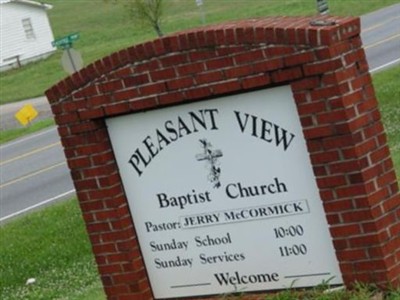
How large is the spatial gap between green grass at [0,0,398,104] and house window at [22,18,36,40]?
1.53m

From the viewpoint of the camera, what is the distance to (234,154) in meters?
7.21

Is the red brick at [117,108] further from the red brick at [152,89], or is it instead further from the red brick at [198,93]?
the red brick at [198,93]

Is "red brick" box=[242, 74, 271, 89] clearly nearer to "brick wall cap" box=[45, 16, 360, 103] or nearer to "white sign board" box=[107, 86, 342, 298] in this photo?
"white sign board" box=[107, 86, 342, 298]

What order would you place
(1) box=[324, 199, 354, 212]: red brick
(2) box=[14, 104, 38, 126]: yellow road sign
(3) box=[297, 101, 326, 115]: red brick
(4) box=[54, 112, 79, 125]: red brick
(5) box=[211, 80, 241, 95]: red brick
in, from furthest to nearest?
(2) box=[14, 104, 38, 126]: yellow road sign → (4) box=[54, 112, 79, 125]: red brick → (5) box=[211, 80, 241, 95]: red brick → (1) box=[324, 199, 354, 212]: red brick → (3) box=[297, 101, 326, 115]: red brick

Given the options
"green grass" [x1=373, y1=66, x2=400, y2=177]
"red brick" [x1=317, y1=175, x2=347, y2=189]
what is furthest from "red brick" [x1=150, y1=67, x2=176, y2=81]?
"green grass" [x1=373, y1=66, x2=400, y2=177]

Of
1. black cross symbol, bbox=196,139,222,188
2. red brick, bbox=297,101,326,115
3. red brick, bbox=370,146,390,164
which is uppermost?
red brick, bbox=297,101,326,115

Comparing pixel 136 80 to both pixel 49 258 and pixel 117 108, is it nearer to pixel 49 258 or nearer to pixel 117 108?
pixel 117 108

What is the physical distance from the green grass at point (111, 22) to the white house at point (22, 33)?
109 centimetres

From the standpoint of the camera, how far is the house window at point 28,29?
188ft

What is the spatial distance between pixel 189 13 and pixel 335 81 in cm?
5652

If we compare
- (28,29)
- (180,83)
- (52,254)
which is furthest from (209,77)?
(28,29)

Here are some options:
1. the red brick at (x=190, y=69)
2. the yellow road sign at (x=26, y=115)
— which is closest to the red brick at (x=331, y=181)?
the red brick at (x=190, y=69)

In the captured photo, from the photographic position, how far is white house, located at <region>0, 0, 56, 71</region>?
56625 millimetres

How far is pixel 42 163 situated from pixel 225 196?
1823 centimetres
